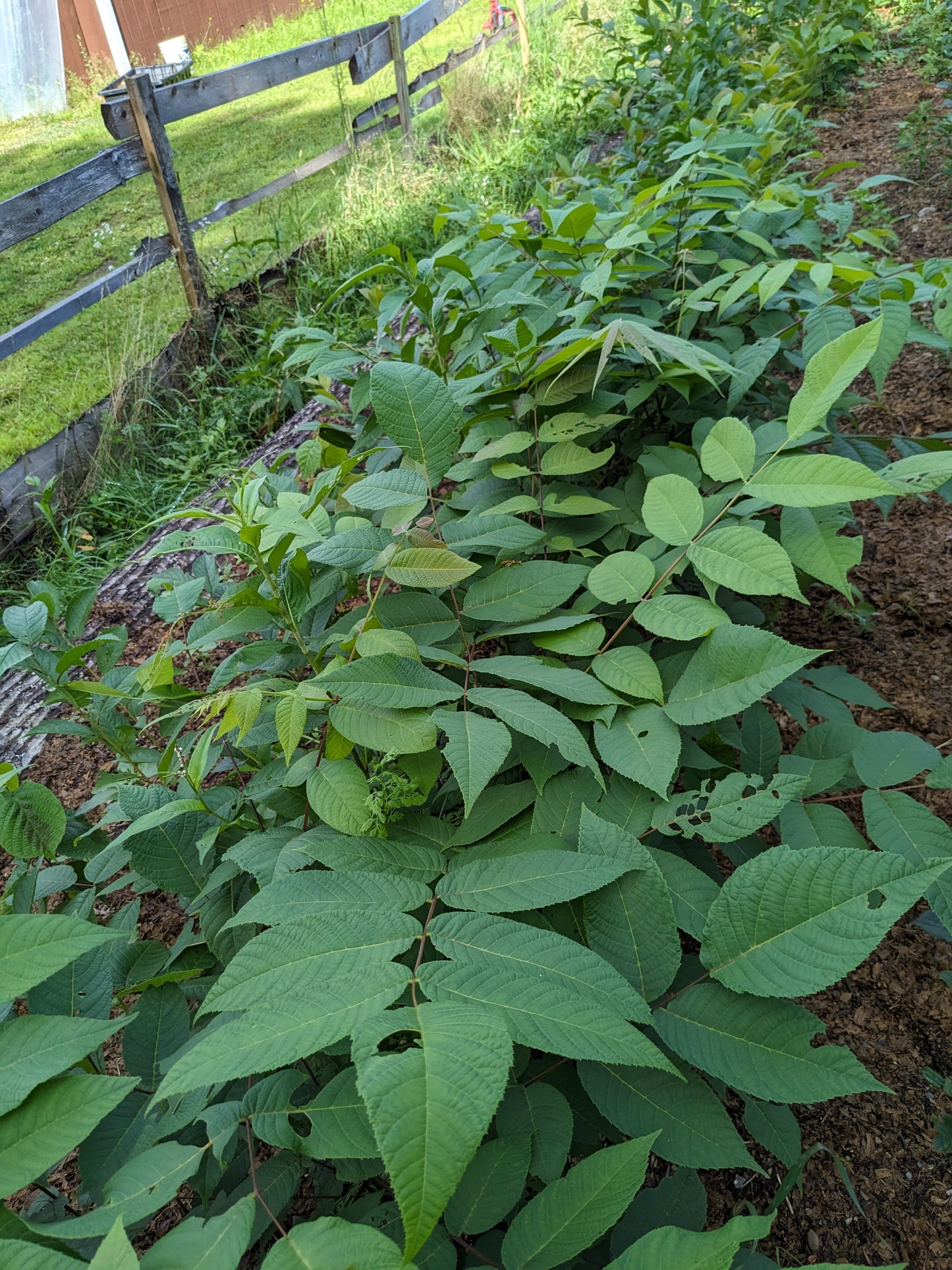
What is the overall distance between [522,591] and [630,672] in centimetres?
22

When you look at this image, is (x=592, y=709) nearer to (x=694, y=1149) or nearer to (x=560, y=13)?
(x=694, y=1149)

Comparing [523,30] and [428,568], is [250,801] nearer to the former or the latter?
[428,568]

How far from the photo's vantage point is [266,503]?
1572mm

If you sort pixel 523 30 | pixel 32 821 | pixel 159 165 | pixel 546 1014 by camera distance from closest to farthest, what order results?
pixel 546 1014 → pixel 32 821 → pixel 159 165 → pixel 523 30

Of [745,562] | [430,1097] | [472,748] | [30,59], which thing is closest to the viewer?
[430,1097]

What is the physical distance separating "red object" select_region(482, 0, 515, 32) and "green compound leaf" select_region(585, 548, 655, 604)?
11967mm

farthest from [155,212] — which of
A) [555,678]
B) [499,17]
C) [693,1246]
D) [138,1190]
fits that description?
[693,1246]

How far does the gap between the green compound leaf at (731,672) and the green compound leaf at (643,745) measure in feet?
0.07

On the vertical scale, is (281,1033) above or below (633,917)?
above

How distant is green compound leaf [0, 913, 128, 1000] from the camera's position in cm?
74

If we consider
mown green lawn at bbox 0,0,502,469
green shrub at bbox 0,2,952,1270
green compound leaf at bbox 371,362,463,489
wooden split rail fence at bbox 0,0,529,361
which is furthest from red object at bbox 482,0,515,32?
green compound leaf at bbox 371,362,463,489

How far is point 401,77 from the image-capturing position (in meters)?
8.05

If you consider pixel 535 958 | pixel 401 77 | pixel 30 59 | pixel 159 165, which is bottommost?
pixel 535 958

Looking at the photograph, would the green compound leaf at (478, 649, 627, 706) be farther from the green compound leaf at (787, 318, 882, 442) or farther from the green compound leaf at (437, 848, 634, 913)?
the green compound leaf at (787, 318, 882, 442)
